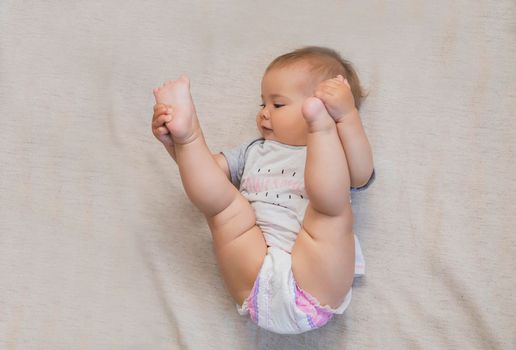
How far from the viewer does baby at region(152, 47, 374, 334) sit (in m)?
1.00

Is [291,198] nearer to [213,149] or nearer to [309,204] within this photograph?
[309,204]

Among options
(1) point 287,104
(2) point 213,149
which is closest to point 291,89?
(1) point 287,104

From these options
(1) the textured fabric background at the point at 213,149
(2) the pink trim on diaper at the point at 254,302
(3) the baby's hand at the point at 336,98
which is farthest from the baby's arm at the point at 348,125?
(2) the pink trim on diaper at the point at 254,302

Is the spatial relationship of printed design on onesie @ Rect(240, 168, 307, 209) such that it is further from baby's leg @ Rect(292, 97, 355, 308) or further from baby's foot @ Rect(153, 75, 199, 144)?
baby's foot @ Rect(153, 75, 199, 144)

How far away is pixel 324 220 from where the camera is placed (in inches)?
39.8

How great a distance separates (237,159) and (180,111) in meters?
0.21

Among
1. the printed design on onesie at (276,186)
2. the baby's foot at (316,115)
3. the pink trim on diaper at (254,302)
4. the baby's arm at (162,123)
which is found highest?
the baby's foot at (316,115)

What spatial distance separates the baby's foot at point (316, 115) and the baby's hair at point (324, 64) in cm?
14

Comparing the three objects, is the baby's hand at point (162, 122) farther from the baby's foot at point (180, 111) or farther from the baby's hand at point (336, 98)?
the baby's hand at point (336, 98)

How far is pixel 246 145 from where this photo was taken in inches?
A: 46.7

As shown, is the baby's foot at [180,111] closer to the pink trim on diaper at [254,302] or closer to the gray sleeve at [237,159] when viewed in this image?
the gray sleeve at [237,159]

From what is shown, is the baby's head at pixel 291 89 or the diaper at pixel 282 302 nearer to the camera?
the diaper at pixel 282 302

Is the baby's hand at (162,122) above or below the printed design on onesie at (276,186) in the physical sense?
above

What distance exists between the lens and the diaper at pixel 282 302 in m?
1.01
